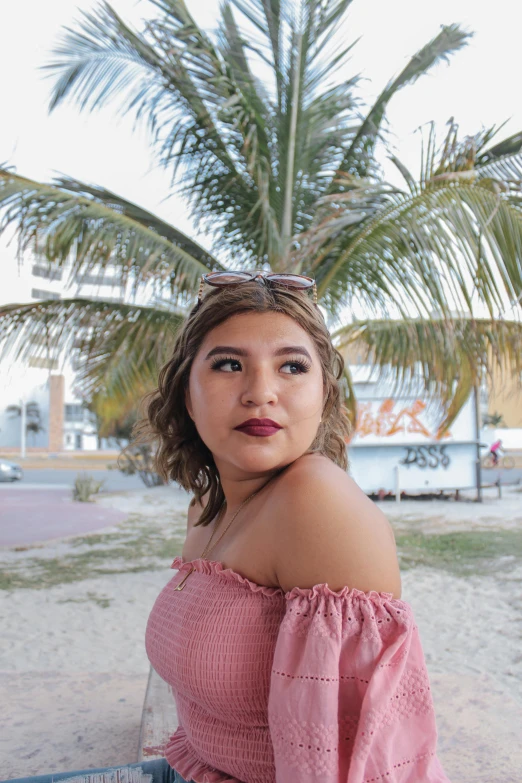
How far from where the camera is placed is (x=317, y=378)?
1.20m

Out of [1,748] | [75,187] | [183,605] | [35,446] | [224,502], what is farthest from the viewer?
[35,446]

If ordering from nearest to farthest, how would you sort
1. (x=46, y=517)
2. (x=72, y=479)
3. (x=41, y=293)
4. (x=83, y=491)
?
(x=46, y=517), (x=83, y=491), (x=72, y=479), (x=41, y=293)

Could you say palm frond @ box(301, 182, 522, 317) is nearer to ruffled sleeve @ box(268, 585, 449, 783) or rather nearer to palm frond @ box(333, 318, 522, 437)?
palm frond @ box(333, 318, 522, 437)

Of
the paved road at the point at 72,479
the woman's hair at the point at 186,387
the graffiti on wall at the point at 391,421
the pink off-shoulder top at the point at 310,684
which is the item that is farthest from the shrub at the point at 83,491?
the pink off-shoulder top at the point at 310,684

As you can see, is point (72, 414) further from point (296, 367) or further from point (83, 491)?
point (296, 367)

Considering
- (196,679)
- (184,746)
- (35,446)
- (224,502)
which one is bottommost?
(35,446)

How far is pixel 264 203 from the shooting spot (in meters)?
5.47

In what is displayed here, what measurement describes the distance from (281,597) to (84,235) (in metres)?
4.59

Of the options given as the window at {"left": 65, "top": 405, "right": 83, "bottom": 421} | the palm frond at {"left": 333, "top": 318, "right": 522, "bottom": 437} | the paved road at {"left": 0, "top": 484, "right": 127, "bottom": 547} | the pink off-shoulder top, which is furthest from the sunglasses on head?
the window at {"left": 65, "top": 405, "right": 83, "bottom": 421}

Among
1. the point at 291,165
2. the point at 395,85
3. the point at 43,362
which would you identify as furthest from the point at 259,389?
the point at 395,85

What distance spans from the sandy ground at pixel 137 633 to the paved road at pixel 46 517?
53 centimetres

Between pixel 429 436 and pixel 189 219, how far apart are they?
767cm

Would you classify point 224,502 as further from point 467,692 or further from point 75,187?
point 75,187

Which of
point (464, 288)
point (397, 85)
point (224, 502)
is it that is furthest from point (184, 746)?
point (397, 85)
